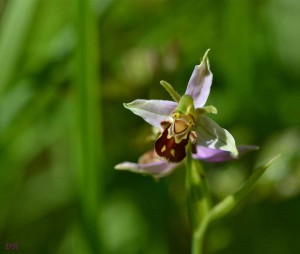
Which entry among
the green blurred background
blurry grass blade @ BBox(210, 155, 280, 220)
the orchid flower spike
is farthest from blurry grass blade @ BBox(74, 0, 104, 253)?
blurry grass blade @ BBox(210, 155, 280, 220)

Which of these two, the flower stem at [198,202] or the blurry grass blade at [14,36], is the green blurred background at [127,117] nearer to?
the blurry grass blade at [14,36]

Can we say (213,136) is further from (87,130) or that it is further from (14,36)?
(14,36)

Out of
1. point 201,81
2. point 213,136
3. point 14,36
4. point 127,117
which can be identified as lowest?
point 213,136

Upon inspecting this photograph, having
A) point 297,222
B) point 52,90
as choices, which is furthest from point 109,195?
point 297,222

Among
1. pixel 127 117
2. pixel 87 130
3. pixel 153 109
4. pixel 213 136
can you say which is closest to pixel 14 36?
pixel 87 130

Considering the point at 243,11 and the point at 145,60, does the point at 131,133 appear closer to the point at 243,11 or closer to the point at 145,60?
the point at 145,60

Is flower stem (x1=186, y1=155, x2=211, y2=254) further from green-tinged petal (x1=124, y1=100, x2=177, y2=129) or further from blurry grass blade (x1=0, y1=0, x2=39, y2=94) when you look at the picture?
blurry grass blade (x1=0, y1=0, x2=39, y2=94)

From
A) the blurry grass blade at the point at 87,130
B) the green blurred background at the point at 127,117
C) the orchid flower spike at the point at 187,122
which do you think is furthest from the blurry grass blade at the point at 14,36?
the orchid flower spike at the point at 187,122
